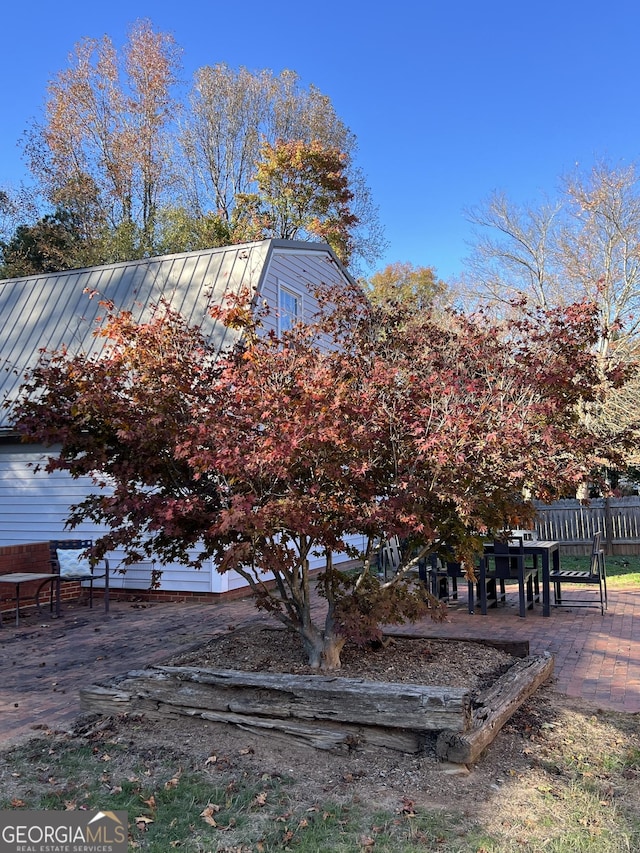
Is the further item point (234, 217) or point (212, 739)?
point (234, 217)

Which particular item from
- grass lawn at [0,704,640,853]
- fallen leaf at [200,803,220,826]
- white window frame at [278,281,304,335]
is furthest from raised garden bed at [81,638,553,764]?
white window frame at [278,281,304,335]

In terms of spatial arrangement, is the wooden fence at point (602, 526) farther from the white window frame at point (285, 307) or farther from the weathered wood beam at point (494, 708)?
the weathered wood beam at point (494, 708)

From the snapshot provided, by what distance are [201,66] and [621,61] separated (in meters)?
18.7

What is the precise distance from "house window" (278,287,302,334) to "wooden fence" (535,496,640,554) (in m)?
7.68

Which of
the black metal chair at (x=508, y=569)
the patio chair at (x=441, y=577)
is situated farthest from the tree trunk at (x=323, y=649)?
the patio chair at (x=441, y=577)

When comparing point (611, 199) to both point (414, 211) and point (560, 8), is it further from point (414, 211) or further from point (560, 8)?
point (414, 211)

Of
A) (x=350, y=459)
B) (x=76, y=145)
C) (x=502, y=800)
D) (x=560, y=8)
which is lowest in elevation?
(x=502, y=800)

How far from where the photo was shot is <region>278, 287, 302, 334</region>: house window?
12.5 metres

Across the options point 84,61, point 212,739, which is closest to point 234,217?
point 84,61

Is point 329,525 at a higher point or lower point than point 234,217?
lower

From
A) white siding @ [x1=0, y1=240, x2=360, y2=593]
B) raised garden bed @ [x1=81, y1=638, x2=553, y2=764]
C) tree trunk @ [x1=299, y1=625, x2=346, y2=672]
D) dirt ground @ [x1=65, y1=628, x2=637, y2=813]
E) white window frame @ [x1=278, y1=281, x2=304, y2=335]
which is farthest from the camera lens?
white window frame @ [x1=278, y1=281, x2=304, y2=335]

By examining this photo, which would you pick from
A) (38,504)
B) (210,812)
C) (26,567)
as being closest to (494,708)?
(210,812)

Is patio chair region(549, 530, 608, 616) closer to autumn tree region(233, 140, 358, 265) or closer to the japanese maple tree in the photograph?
the japanese maple tree

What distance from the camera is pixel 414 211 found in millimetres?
26562
